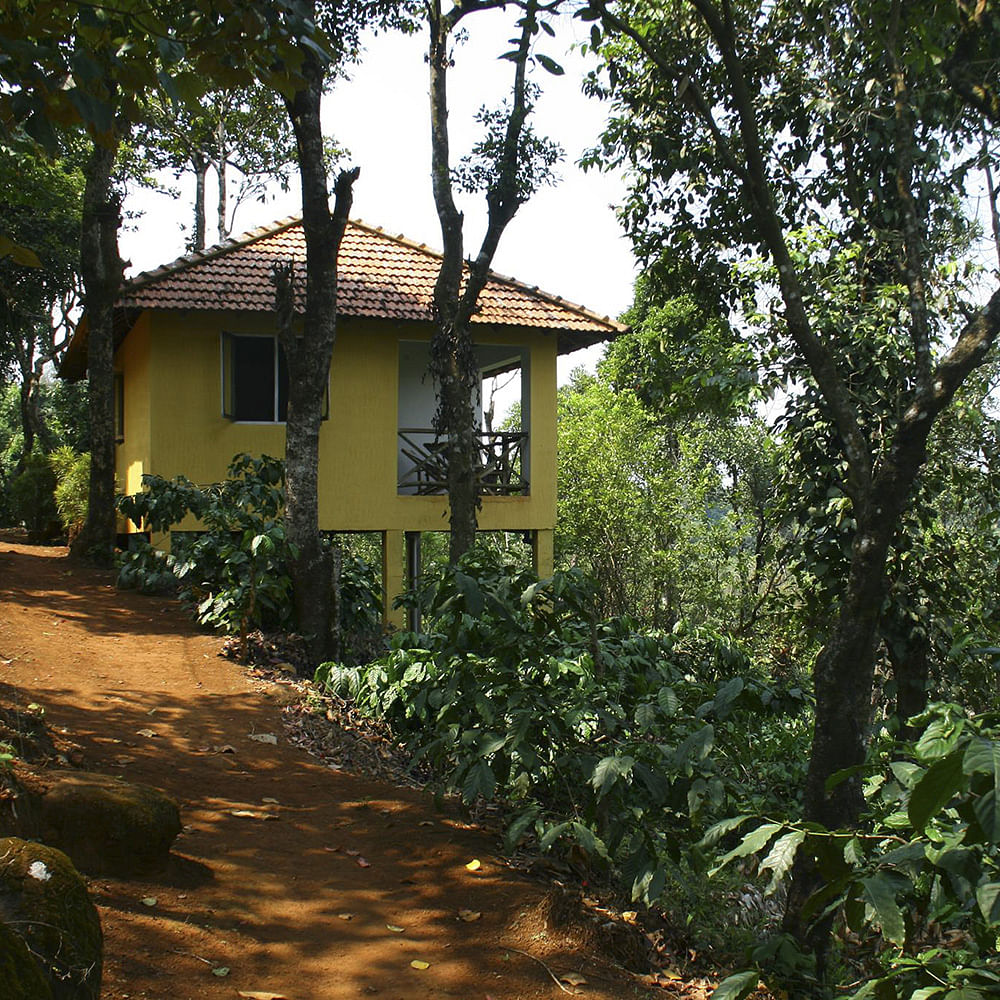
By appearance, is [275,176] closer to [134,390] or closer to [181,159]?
[181,159]

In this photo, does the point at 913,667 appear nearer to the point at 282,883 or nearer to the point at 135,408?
the point at 282,883

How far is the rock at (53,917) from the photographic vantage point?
105 inches

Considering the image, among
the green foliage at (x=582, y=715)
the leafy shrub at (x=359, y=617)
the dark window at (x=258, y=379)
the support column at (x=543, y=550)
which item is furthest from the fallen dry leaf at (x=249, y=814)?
the support column at (x=543, y=550)

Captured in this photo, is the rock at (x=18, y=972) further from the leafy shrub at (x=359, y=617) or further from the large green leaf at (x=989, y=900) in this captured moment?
the leafy shrub at (x=359, y=617)

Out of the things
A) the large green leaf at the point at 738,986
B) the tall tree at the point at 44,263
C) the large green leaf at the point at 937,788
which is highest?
the tall tree at the point at 44,263

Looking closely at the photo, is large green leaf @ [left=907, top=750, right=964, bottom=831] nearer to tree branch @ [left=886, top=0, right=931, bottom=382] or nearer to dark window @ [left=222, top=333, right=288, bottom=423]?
tree branch @ [left=886, top=0, right=931, bottom=382]

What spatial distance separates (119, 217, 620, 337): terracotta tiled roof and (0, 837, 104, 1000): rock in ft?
36.2

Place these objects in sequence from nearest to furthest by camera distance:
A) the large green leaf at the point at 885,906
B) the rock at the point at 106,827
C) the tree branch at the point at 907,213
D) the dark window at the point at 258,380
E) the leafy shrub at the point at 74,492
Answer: the large green leaf at the point at 885,906
the rock at the point at 106,827
the tree branch at the point at 907,213
the dark window at the point at 258,380
the leafy shrub at the point at 74,492

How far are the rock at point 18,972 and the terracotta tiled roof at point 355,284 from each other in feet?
37.6

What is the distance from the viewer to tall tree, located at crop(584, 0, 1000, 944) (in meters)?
4.16

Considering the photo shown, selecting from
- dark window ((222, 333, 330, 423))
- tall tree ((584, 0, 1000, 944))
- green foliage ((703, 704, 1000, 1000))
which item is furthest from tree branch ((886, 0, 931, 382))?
dark window ((222, 333, 330, 423))

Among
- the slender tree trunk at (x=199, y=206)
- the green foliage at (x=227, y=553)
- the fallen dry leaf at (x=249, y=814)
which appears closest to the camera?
the fallen dry leaf at (x=249, y=814)

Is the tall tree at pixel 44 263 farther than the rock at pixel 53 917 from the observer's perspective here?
Yes

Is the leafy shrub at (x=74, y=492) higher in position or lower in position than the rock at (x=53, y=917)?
higher
